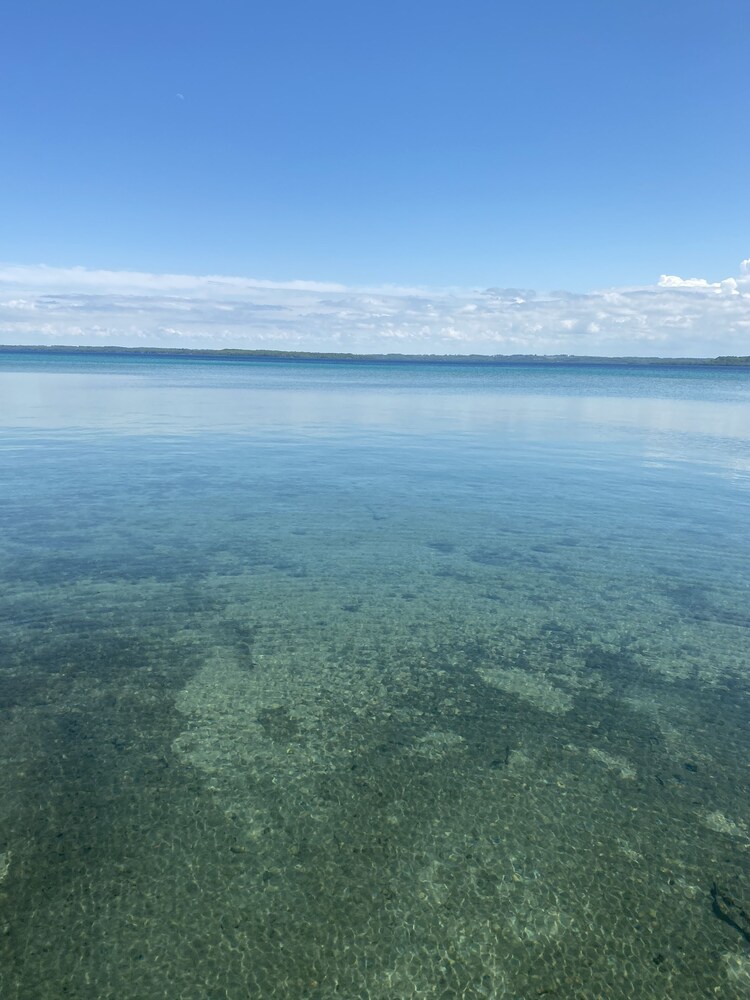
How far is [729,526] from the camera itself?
17547 millimetres

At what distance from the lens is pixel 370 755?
24.5 ft

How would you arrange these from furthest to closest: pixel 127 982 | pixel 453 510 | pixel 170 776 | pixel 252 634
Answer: pixel 453 510 < pixel 252 634 < pixel 170 776 < pixel 127 982

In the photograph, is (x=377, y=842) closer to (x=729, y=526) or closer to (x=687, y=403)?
(x=729, y=526)

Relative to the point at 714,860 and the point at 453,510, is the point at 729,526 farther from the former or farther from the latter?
the point at 714,860

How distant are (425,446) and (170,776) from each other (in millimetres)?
25816

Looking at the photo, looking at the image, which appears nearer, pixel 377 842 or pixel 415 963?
pixel 415 963

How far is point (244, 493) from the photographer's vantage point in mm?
20078

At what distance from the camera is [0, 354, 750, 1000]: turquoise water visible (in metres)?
5.15

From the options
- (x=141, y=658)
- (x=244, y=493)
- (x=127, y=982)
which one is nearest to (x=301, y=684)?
(x=141, y=658)

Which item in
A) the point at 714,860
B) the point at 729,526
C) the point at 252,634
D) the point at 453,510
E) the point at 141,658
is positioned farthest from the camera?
the point at 453,510

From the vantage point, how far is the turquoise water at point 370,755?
5.15 meters

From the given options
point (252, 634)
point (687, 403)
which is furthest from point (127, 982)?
point (687, 403)

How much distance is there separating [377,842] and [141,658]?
494 centimetres

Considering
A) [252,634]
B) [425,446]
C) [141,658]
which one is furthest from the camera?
[425,446]
